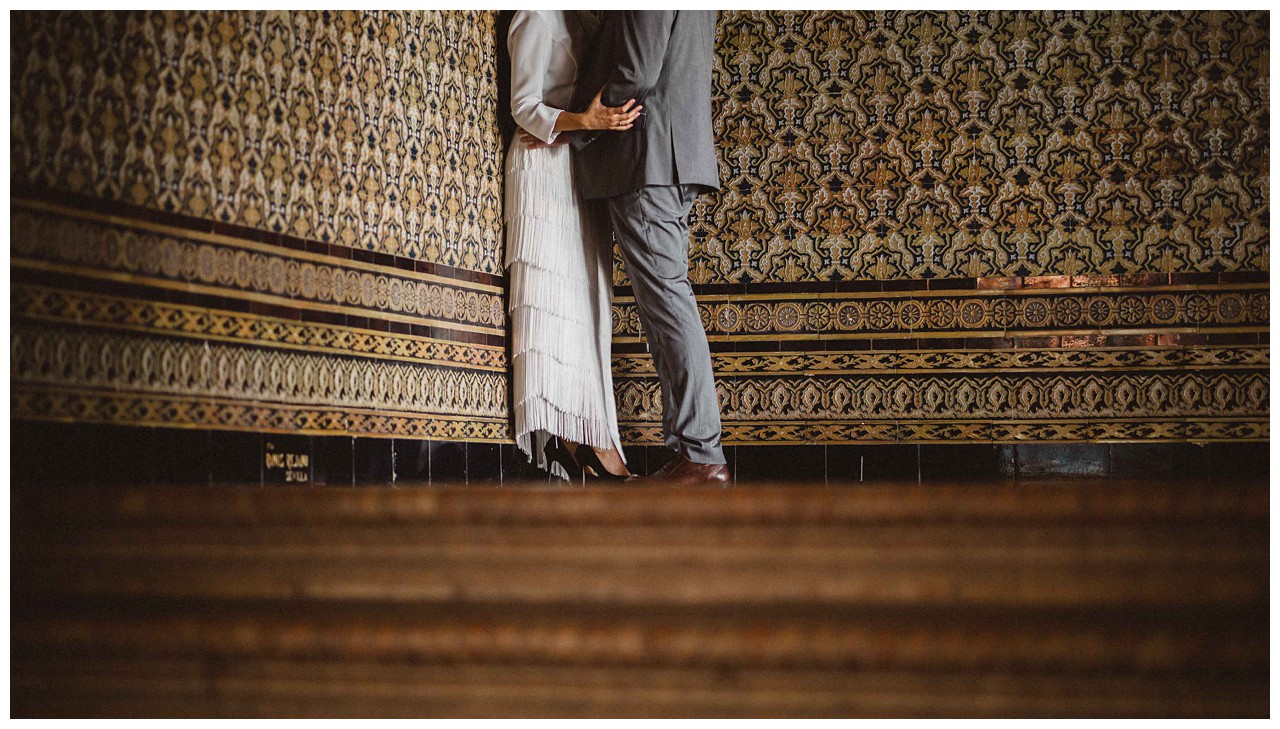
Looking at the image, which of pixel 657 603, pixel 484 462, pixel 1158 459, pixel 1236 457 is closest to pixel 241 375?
pixel 484 462

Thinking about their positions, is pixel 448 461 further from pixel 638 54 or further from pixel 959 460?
pixel 959 460

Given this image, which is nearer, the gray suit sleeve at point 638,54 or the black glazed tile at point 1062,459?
the gray suit sleeve at point 638,54

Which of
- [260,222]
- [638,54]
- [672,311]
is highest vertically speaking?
[638,54]

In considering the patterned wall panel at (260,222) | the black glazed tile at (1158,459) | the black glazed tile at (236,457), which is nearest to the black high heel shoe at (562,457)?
the patterned wall panel at (260,222)

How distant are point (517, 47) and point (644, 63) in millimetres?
364

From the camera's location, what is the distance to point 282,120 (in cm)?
173

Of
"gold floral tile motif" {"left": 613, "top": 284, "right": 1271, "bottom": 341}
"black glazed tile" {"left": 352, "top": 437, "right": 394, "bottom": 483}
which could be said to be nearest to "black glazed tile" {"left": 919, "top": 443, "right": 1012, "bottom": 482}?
"gold floral tile motif" {"left": 613, "top": 284, "right": 1271, "bottom": 341}

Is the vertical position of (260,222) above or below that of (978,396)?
above

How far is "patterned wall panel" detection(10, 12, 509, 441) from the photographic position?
1.26 m

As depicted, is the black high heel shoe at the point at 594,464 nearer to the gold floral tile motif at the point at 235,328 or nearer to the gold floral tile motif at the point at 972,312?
the gold floral tile motif at the point at 235,328

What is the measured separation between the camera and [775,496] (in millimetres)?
697

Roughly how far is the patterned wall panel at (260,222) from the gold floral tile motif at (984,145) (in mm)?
815

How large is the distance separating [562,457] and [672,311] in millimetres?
500

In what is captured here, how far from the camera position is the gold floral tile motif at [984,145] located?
2.77 m
